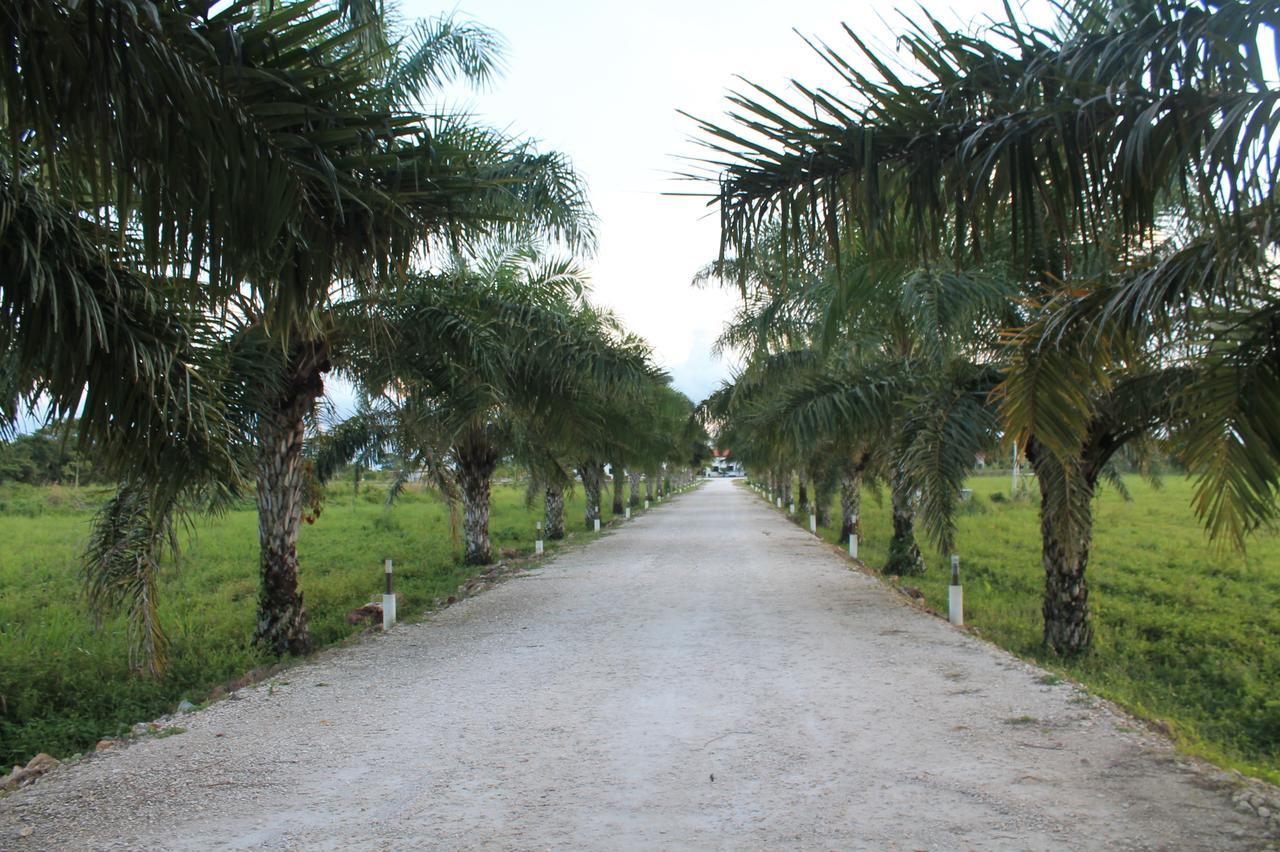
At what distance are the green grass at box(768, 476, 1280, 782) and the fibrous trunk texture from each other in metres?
7.99

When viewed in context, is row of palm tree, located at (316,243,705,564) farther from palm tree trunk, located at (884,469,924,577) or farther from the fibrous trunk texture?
palm tree trunk, located at (884,469,924,577)

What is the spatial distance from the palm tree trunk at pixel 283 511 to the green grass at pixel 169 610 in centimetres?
39

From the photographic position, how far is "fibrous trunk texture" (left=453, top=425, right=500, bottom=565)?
64.8 ft

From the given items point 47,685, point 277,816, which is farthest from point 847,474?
point 277,816

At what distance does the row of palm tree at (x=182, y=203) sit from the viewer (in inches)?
122

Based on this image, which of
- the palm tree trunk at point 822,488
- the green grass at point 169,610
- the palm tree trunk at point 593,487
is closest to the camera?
the green grass at point 169,610

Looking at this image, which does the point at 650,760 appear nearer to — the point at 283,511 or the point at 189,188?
the point at 189,188

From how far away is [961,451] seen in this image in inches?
397

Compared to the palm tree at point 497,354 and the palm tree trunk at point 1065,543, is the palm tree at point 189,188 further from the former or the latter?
the palm tree trunk at point 1065,543

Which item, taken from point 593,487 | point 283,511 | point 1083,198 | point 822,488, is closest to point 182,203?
point 1083,198

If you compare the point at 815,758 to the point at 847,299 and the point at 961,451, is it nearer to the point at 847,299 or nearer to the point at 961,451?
the point at 847,299

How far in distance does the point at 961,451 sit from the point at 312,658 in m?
6.80

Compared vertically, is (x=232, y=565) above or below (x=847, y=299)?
below

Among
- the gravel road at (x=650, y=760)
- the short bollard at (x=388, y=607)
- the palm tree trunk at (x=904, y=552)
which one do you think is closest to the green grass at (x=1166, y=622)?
the palm tree trunk at (x=904, y=552)
